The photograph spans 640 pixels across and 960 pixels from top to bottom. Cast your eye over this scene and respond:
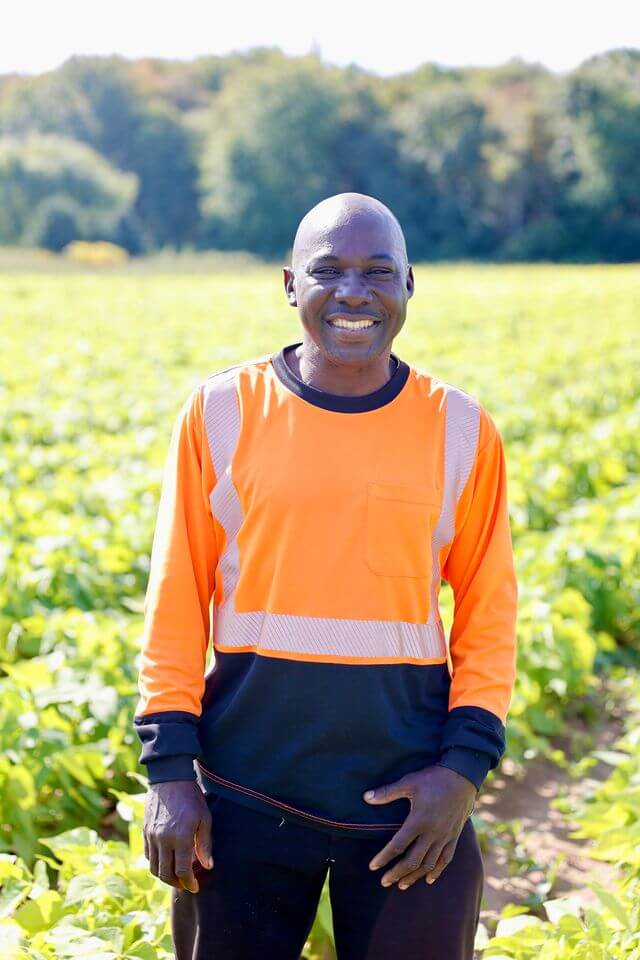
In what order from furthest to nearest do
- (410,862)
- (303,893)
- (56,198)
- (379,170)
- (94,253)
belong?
(379,170) < (56,198) < (94,253) < (303,893) < (410,862)

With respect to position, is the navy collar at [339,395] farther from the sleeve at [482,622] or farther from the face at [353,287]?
the sleeve at [482,622]

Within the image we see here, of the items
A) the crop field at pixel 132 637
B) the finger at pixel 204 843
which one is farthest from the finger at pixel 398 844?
the crop field at pixel 132 637

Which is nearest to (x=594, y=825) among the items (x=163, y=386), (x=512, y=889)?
(x=512, y=889)

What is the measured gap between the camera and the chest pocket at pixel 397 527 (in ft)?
6.11

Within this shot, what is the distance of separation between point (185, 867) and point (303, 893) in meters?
0.21

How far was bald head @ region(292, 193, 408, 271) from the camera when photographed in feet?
6.23

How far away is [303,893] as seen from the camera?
6.18 feet

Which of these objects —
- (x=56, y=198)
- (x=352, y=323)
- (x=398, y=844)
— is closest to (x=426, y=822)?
(x=398, y=844)

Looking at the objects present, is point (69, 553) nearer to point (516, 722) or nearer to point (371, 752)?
point (516, 722)

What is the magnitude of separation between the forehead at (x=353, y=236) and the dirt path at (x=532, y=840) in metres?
1.97

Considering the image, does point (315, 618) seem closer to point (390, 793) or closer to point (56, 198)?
point (390, 793)

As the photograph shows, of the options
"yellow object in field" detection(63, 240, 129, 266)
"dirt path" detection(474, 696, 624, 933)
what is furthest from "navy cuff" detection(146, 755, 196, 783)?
"yellow object in field" detection(63, 240, 129, 266)

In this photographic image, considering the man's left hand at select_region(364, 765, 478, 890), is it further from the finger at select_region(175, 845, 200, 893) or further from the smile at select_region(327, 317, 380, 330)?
the smile at select_region(327, 317, 380, 330)

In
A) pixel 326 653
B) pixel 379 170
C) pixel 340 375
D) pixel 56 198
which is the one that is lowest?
pixel 326 653
